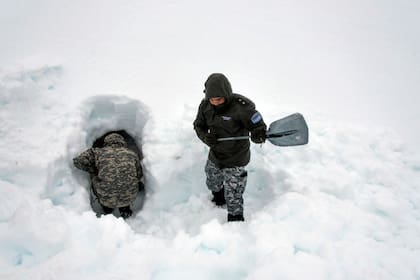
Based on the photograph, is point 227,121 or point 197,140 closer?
point 227,121

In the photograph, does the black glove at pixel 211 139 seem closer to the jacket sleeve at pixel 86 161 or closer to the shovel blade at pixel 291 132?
the shovel blade at pixel 291 132

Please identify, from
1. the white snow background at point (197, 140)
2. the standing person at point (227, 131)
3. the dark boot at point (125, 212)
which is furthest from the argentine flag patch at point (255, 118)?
the dark boot at point (125, 212)

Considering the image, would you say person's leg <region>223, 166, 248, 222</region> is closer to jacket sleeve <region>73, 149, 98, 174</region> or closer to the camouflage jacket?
the camouflage jacket

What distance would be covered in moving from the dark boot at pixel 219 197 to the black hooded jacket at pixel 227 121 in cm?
51

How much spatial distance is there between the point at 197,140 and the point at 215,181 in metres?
0.68

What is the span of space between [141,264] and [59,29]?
4.36 metres

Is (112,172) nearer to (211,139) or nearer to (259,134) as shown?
(211,139)

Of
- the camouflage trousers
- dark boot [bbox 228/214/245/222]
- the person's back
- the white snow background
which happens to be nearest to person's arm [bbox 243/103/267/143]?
the camouflage trousers

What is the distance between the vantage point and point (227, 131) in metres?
3.11

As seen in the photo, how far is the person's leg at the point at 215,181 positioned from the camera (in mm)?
3457

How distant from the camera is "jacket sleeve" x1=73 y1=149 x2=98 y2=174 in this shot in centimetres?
362

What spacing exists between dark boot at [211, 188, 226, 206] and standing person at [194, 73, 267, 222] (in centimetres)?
11

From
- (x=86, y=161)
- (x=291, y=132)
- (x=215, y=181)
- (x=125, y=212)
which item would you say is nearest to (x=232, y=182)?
(x=215, y=181)

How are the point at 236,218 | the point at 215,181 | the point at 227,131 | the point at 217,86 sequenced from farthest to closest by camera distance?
the point at 215,181 → the point at 236,218 → the point at 227,131 → the point at 217,86
